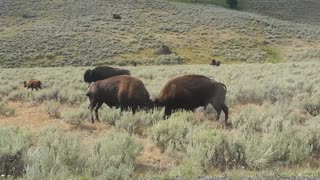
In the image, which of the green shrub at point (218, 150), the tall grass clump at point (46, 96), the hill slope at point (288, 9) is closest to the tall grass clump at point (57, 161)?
the green shrub at point (218, 150)

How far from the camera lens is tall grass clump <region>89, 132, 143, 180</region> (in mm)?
6574

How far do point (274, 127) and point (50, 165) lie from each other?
18.4ft

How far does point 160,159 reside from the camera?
29.0ft

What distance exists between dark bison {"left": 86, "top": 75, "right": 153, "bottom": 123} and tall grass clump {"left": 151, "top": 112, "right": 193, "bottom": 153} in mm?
2071

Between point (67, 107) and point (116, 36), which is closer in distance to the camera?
point (67, 107)

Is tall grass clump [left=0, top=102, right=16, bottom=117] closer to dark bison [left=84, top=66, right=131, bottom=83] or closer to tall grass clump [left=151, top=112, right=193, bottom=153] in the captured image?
tall grass clump [left=151, top=112, right=193, bottom=153]

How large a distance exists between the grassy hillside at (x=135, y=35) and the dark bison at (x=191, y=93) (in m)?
36.3

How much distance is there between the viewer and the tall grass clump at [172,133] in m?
9.30

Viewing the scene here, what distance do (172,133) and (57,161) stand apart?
3432mm

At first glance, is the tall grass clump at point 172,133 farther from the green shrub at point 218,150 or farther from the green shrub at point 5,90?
the green shrub at point 5,90

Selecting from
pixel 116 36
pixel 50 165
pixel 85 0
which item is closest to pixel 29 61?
pixel 116 36

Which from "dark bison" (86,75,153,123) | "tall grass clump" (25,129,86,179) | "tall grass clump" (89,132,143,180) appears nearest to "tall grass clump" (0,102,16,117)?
"dark bison" (86,75,153,123)

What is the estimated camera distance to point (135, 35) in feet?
193

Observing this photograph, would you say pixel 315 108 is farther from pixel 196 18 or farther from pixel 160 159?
pixel 196 18
